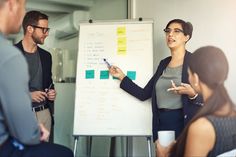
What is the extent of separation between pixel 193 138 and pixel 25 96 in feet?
2.38

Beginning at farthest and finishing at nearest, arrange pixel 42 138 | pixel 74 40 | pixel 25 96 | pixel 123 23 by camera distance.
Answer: pixel 74 40 → pixel 123 23 → pixel 42 138 → pixel 25 96

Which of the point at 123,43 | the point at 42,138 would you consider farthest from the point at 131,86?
the point at 42,138

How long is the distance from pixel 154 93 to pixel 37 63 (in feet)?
3.62

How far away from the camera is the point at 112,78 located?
127 inches

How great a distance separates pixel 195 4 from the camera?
10.6 ft

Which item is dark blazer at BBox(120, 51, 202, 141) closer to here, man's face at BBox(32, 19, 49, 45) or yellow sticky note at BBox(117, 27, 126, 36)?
yellow sticky note at BBox(117, 27, 126, 36)

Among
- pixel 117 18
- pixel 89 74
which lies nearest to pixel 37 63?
pixel 89 74

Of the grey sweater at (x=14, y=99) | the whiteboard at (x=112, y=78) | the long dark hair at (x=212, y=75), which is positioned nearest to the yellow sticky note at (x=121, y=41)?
the whiteboard at (x=112, y=78)

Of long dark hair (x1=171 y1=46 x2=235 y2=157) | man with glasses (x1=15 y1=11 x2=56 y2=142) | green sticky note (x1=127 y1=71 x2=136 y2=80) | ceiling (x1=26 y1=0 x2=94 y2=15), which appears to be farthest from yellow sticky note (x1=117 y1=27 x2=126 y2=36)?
long dark hair (x1=171 y1=46 x2=235 y2=157)

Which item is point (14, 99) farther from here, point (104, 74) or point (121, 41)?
point (121, 41)

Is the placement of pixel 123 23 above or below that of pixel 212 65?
above

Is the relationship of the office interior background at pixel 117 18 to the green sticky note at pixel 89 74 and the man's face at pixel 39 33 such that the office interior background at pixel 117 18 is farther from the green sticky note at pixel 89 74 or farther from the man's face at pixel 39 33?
the man's face at pixel 39 33

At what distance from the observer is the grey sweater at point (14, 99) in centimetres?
137

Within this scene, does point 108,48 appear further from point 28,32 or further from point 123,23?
point 28,32
